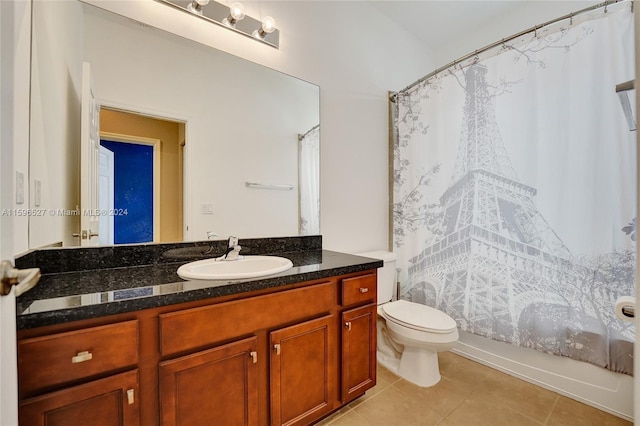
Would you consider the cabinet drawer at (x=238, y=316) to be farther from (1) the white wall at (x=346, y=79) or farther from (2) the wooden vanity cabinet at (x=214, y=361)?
(1) the white wall at (x=346, y=79)

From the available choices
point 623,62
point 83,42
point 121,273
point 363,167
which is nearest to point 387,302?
point 363,167

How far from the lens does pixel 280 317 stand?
1.15m

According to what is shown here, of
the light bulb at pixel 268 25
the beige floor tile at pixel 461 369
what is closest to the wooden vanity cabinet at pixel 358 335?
the beige floor tile at pixel 461 369

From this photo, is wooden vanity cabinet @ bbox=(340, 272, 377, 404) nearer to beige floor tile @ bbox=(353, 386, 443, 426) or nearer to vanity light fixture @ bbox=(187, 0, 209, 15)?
beige floor tile @ bbox=(353, 386, 443, 426)

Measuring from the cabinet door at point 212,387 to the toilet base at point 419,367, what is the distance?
1.11 metres

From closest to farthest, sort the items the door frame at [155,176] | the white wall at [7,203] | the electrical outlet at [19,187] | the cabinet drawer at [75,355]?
the white wall at [7,203]
the cabinet drawer at [75,355]
the electrical outlet at [19,187]
the door frame at [155,176]

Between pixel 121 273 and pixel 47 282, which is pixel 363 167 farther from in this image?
pixel 47 282

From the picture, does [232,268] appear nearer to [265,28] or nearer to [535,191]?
[265,28]

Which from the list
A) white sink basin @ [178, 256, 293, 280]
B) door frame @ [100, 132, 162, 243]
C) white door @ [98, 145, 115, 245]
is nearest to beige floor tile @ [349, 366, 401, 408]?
white sink basin @ [178, 256, 293, 280]

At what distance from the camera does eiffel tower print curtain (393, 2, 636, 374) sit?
1.40 m

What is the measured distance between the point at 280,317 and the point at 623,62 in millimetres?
2076

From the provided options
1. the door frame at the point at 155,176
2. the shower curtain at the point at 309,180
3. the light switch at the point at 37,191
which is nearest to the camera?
the light switch at the point at 37,191

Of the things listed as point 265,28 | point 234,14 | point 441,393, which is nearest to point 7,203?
point 234,14

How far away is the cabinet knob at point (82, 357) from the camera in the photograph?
754 mm
